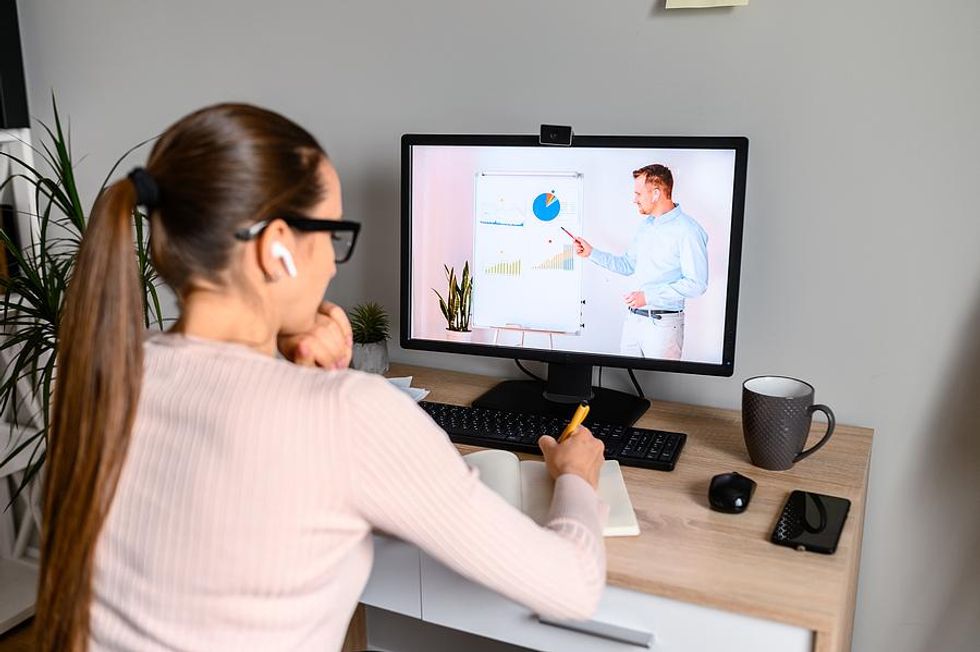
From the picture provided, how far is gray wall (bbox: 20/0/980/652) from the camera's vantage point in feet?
4.71

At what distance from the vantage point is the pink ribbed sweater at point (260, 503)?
0.84 meters

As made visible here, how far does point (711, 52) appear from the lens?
1.53 m

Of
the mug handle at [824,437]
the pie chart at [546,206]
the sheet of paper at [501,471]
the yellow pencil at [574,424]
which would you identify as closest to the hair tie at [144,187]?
the sheet of paper at [501,471]

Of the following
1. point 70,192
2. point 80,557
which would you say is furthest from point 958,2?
point 70,192

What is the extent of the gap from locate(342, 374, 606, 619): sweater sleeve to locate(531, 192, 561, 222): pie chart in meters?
0.67

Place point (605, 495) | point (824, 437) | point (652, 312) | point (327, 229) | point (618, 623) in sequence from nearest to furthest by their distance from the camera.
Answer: point (327, 229) < point (618, 623) < point (605, 495) < point (824, 437) < point (652, 312)

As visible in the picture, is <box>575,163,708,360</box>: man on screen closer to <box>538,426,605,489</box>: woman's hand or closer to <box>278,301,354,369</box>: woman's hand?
<box>538,426,605,489</box>: woman's hand

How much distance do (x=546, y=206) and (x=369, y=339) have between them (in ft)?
1.51

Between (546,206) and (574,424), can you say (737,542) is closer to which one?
(574,424)

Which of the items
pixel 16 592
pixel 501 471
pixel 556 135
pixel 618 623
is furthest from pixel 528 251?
pixel 16 592

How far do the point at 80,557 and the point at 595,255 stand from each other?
35.3 inches

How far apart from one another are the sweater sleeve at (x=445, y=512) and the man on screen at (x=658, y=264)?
587 mm

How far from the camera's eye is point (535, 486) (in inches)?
49.4

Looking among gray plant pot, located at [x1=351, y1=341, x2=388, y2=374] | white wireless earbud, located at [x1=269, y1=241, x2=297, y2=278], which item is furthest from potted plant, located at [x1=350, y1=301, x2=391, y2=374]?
white wireless earbud, located at [x1=269, y1=241, x2=297, y2=278]
